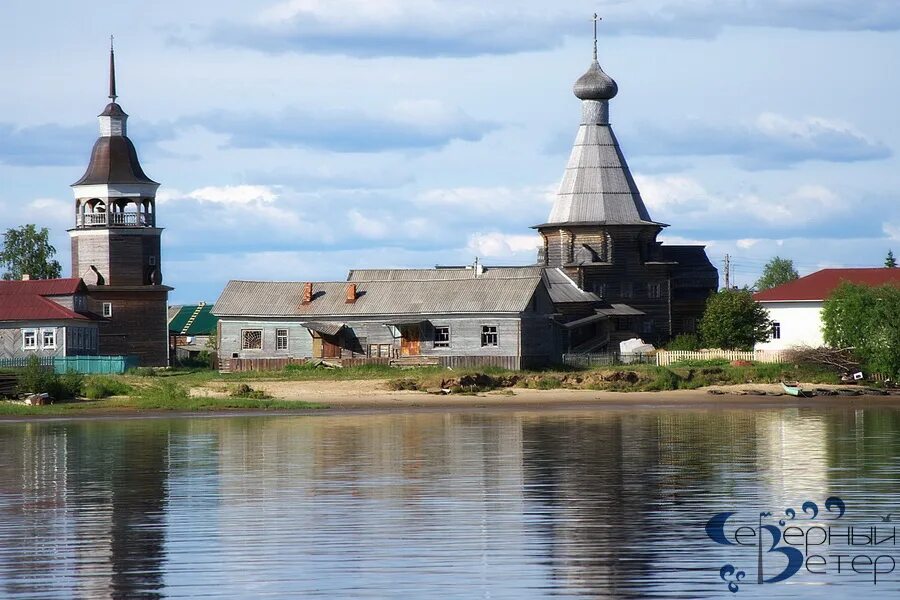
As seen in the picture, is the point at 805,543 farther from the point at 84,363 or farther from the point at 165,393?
the point at 84,363

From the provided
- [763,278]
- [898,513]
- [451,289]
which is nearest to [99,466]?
[898,513]

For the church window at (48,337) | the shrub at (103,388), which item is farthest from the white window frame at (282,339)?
the shrub at (103,388)

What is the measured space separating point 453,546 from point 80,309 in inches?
2053

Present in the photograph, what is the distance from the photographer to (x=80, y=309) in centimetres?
6969

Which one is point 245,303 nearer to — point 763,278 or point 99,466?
point 99,466

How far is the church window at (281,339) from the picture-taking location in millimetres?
66125

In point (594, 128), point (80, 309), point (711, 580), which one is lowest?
point (711, 580)

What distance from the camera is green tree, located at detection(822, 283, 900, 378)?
188 ft

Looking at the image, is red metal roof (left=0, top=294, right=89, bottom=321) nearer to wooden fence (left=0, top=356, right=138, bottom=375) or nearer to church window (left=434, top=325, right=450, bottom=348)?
wooden fence (left=0, top=356, right=138, bottom=375)

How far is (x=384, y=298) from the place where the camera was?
65812 mm

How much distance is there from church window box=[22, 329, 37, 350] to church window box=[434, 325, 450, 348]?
17459mm

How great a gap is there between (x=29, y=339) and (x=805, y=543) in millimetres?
51668

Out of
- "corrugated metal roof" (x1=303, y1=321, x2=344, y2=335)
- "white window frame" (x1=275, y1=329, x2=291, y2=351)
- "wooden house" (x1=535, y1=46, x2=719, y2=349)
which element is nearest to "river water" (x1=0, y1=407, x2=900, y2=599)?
"corrugated metal roof" (x1=303, y1=321, x2=344, y2=335)

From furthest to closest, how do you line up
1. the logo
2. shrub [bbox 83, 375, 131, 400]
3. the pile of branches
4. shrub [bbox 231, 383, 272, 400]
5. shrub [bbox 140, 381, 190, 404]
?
the pile of branches, shrub [bbox 231, 383, 272, 400], shrub [bbox 83, 375, 131, 400], shrub [bbox 140, 381, 190, 404], the logo
